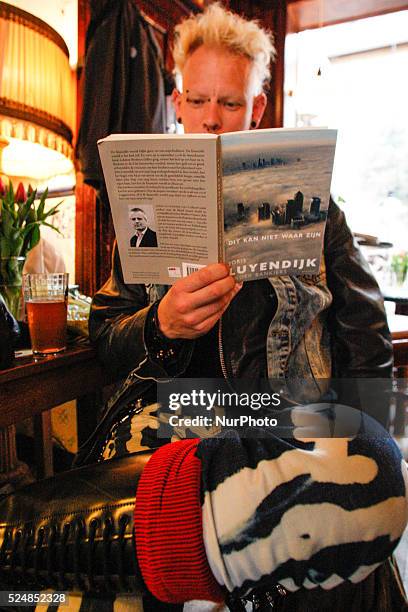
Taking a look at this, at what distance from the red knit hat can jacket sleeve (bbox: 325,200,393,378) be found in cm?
46

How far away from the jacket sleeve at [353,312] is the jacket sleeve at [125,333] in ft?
0.99

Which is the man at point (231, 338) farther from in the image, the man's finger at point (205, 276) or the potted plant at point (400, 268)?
the potted plant at point (400, 268)

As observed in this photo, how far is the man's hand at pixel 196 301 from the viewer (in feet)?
1.97

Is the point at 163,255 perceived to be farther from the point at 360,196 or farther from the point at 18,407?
the point at 360,196

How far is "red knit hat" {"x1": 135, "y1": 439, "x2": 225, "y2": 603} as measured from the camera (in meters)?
0.40

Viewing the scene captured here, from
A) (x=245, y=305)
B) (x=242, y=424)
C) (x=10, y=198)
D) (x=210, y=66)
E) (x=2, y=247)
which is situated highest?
(x=210, y=66)

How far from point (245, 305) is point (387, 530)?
460 mm

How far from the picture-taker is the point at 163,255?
654 millimetres

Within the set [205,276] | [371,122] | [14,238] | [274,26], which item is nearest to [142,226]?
[205,276]

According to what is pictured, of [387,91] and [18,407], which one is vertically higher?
[387,91]

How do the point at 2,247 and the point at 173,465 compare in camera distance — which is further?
the point at 2,247

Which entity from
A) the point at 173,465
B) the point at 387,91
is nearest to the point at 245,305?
the point at 173,465

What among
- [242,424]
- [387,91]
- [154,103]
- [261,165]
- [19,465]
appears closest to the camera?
[261,165]

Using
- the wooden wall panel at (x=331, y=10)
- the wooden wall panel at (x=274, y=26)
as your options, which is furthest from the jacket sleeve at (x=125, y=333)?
the wooden wall panel at (x=331, y=10)
